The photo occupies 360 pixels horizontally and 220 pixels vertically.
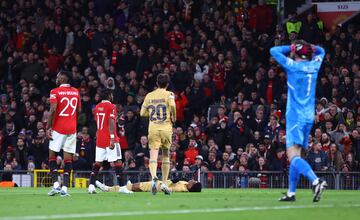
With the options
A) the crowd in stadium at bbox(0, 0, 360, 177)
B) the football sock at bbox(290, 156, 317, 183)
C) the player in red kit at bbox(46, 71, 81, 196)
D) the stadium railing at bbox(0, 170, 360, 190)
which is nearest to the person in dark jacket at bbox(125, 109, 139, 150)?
the crowd in stadium at bbox(0, 0, 360, 177)

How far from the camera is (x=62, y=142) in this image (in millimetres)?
21125

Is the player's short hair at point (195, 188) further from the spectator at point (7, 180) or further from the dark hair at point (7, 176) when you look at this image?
the dark hair at point (7, 176)

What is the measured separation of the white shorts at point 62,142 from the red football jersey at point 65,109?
3.2 inches

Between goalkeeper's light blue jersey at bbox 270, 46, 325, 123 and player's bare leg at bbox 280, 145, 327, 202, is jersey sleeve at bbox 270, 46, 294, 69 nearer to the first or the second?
goalkeeper's light blue jersey at bbox 270, 46, 325, 123

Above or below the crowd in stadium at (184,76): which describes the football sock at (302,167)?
below

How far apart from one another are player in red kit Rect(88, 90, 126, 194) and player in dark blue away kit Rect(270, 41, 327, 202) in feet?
23.1

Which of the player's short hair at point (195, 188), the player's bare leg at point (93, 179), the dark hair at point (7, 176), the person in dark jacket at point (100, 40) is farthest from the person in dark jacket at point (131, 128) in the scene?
the player's short hair at point (195, 188)

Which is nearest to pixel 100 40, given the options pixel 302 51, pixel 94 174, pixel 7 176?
pixel 7 176

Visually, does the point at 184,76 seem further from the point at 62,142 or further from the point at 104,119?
the point at 62,142

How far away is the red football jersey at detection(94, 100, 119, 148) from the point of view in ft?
78.1

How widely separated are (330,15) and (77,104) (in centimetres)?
1543

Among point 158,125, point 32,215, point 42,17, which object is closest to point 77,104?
point 158,125

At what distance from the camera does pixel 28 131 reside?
1341 inches

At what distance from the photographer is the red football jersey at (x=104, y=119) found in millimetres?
23797
